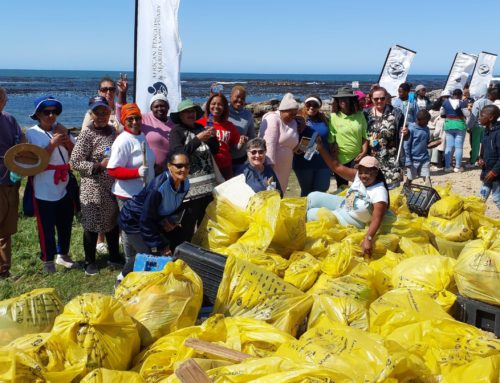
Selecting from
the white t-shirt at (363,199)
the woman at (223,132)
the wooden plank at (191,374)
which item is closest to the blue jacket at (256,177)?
the woman at (223,132)

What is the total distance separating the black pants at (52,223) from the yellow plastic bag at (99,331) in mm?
2304

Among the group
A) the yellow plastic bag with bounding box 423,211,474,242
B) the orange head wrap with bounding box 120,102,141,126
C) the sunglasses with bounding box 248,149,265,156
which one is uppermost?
the orange head wrap with bounding box 120,102,141,126

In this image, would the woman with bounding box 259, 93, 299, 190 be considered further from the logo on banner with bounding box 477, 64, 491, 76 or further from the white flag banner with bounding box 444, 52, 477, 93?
the logo on banner with bounding box 477, 64, 491, 76

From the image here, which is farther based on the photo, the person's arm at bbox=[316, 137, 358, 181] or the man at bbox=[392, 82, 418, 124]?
the man at bbox=[392, 82, 418, 124]

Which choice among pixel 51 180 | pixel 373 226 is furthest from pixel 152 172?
pixel 373 226

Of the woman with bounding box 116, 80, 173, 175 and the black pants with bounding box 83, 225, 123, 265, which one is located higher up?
the woman with bounding box 116, 80, 173, 175

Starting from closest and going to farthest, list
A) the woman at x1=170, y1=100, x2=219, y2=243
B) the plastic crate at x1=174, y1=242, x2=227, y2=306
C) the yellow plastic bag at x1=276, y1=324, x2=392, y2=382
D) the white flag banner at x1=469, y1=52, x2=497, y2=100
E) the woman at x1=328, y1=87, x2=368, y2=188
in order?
the yellow plastic bag at x1=276, y1=324, x2=392, y2=382 < the plastic crate at x1=174, y1=242, x2=227, y2=306 < the woman at x1=170, y1=100, x2=219, y2=243 < the woman at x1=328, y1=87, x2=368, y2=188 < the white flag banner at x1=469, y1=52, x2=497, y2=100

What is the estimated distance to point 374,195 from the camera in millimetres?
4344

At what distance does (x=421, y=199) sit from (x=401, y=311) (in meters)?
2.81

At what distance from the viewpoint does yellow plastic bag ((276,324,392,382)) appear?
7.19 feet

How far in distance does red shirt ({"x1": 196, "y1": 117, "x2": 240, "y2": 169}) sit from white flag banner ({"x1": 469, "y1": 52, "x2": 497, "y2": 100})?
1306 centimetres

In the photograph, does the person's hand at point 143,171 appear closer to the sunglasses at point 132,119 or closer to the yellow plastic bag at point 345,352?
the sunglasses at point 132,119

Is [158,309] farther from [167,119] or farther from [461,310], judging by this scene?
[167,119]

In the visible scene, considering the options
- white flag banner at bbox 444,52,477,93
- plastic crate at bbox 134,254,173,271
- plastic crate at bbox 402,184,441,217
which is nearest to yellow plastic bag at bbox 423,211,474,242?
plastic crate at bbox 402,184,441,217
